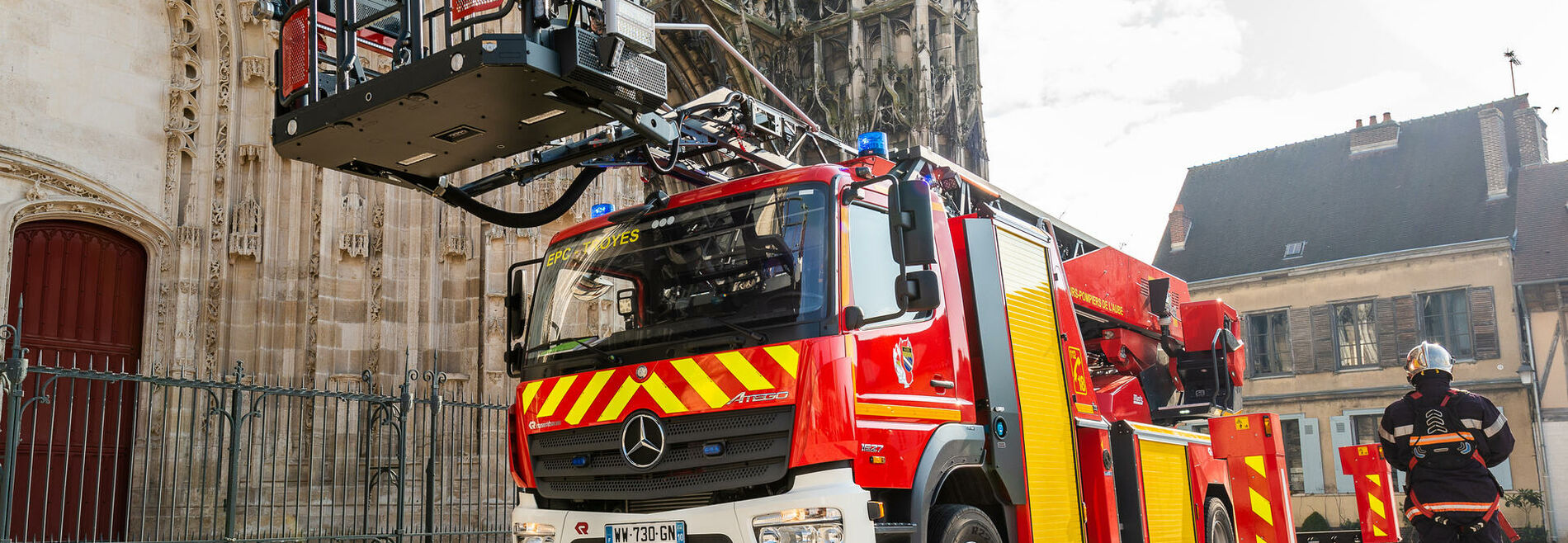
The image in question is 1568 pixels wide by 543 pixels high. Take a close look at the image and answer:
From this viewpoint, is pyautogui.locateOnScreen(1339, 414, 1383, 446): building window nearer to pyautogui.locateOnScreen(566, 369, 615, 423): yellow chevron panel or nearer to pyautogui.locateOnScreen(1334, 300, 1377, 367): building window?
pyautogui.locateOnScreen(1334, 300, 1377, 367): building window

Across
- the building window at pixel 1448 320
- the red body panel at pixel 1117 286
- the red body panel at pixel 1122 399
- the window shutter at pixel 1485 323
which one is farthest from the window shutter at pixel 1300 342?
the red body panel at pixel 1122 399

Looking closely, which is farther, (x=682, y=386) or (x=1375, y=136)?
(x=1375, y=136)

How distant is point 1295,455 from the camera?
26000mm

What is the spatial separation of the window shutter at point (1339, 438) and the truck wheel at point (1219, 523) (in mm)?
18698

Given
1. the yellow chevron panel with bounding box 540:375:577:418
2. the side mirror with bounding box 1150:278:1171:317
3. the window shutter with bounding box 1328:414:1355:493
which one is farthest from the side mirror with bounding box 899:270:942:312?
the window shutter with bounding box 1328:414:1355:493

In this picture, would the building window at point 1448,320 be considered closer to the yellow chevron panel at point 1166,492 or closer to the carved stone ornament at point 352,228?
the yellow chevron panel at point 1166,492

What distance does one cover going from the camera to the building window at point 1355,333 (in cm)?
2550

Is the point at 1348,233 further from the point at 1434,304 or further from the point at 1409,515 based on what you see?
the point at 1409,515

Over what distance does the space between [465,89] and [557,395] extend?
1.54 metres

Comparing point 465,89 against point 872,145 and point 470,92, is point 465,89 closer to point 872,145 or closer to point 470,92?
point 470,92

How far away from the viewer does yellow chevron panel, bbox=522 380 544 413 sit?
553 cm

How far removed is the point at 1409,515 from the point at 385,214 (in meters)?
7.64

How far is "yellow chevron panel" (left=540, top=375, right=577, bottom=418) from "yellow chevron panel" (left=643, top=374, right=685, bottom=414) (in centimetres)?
49

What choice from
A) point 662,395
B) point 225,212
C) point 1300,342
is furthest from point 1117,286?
point 1300,342
